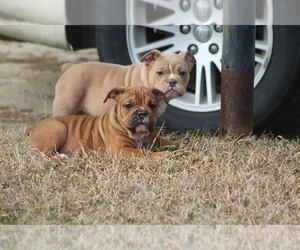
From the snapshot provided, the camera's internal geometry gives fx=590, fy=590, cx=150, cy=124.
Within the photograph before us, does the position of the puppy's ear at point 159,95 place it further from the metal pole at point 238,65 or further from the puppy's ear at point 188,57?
the metal pole at point 238,65

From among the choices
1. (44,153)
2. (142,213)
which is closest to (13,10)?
(44,153)

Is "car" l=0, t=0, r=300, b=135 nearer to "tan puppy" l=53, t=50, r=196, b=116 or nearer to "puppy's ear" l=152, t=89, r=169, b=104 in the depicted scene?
"tan puppy" l=53, t=50, r=196, b=116

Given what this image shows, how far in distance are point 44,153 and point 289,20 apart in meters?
2.28

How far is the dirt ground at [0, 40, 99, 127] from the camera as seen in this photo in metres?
6.37

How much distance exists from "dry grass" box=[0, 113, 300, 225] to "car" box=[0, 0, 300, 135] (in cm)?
44

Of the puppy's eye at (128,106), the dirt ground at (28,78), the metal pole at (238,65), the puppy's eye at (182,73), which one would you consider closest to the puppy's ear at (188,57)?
the puppy's eye at (182,73)

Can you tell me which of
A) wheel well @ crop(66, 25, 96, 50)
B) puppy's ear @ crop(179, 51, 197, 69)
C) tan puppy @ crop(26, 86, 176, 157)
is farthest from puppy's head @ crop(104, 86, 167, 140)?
wheel well @ crop(66, 25, 96, 50)

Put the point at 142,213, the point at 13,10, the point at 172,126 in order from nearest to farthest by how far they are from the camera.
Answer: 1. the point at 142,213
2. the point at 172,126
3. the point at 13,10

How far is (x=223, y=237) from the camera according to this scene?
3115 mm

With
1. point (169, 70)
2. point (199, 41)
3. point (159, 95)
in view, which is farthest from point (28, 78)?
point (159, 95)

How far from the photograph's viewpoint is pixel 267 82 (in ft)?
16.7

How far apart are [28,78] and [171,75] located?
3.30m

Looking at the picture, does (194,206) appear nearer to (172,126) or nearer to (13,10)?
(172,126)

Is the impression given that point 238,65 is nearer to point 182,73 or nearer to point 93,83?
point 182,73
